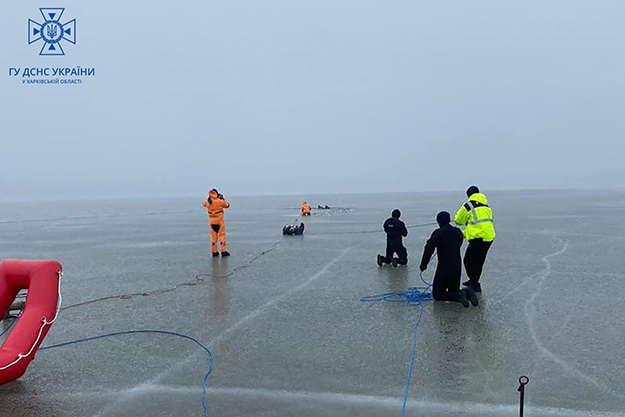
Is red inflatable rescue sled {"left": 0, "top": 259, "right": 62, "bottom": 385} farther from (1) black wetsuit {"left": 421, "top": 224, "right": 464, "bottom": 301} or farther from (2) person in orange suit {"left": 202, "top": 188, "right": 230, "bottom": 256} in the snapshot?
(2) person in orange suit {"left": 202, "top": 188, "right": 230, "bottom": 256}

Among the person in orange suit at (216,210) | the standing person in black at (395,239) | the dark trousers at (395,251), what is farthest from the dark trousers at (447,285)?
the person in orange suit at (216,210)

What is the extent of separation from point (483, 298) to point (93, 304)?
6.07 metres

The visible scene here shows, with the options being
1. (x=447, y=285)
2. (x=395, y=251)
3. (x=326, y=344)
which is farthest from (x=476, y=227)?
(x=326, y=344)

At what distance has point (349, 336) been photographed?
6469 mm

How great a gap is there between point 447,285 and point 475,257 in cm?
78

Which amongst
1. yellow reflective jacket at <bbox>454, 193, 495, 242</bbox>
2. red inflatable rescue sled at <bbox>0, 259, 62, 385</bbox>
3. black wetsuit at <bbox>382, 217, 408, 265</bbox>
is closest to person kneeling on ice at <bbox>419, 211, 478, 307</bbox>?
yellow reflective jacket at <bbox>454, 193, 495, 242</bbox>

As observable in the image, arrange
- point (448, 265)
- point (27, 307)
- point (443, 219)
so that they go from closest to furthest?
1. point (27, 307)
2. point (448, 265)
3. point (443, 219)

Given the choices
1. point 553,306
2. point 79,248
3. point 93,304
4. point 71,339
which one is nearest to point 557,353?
point 553,306

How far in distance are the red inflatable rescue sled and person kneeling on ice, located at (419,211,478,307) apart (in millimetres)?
4962

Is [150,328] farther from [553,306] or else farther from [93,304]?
[553,306]

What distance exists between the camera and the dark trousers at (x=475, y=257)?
27.9 ft

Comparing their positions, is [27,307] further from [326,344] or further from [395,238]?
[395,238]

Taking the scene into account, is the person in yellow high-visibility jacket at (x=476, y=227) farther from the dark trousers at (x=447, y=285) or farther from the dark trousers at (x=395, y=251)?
the dark trousers at (x=395, y=251)

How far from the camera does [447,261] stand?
7.93 meters
